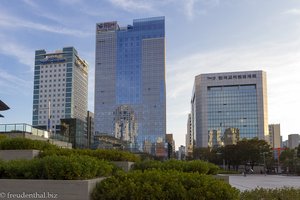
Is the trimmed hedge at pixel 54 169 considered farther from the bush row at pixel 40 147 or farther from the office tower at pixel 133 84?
the office tower at pixel 133 84

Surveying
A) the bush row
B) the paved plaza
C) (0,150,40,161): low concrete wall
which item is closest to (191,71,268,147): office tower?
the paved plaza

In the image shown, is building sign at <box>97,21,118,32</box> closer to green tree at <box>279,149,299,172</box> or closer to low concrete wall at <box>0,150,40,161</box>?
green tree at <box>279,149,299,172</box>

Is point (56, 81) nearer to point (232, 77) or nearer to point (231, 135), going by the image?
point (232, 77)

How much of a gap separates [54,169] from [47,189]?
48cm

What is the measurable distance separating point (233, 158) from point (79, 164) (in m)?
103

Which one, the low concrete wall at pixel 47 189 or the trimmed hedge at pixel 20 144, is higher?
the trimmed hedge at pixel 20 144

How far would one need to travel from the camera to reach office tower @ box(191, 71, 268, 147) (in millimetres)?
165250

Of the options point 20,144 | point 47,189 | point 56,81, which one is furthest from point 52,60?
point 47,189

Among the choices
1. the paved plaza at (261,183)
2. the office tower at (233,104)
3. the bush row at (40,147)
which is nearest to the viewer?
the bush row at (40,147)

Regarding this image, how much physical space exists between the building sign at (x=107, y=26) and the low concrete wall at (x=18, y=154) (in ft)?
610

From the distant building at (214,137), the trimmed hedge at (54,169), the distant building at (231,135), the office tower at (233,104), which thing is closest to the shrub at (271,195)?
the trimmed hedge at (54,169)

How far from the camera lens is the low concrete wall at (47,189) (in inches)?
307

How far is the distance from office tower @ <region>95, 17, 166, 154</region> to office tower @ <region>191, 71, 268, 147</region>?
20453 millimetres

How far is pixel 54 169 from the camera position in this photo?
27.2ft
